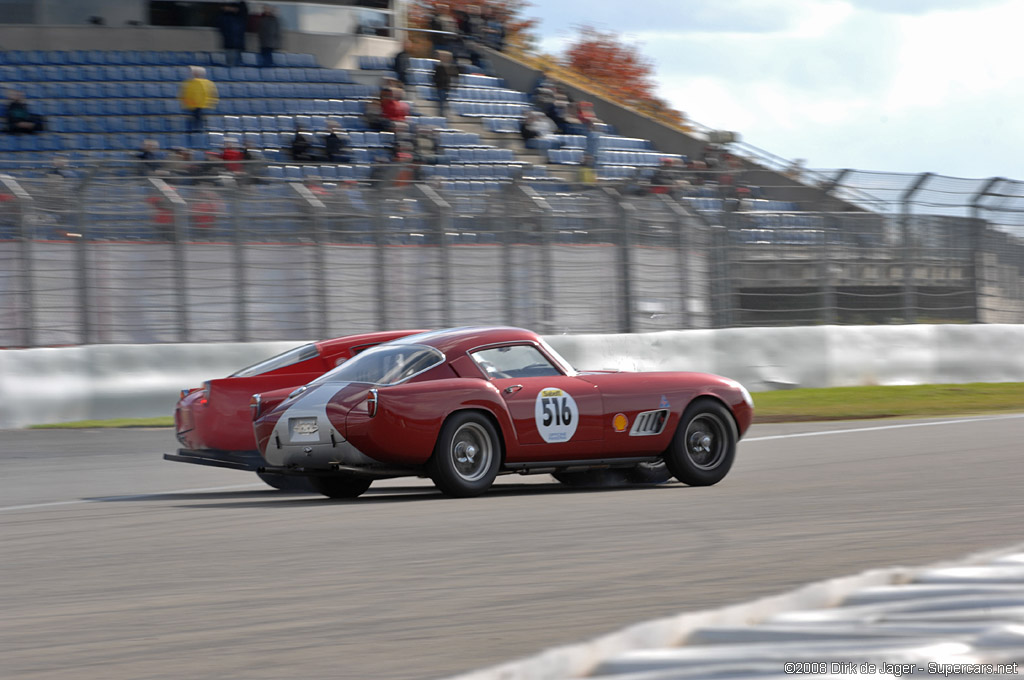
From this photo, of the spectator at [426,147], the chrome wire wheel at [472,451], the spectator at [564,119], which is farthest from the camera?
the spectator at [564,119]

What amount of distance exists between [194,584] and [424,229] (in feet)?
35.3

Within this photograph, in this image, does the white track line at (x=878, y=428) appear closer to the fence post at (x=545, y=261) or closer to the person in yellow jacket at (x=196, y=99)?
the fence post at (x=545, y=261)

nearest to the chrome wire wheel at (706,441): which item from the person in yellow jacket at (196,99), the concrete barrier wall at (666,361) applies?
the concrete barrier wall at (666,361)

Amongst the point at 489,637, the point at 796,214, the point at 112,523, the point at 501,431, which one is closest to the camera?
the point at 489,637

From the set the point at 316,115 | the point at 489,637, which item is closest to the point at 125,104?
the point at 316,115

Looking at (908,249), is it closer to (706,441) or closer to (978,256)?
(978,256)

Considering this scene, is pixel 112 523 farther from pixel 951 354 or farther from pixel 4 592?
pixel 951 354

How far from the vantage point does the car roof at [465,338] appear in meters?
8.55

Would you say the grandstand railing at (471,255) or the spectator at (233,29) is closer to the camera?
the grandstand railing at (471,255)

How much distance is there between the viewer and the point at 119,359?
14328 millimetres

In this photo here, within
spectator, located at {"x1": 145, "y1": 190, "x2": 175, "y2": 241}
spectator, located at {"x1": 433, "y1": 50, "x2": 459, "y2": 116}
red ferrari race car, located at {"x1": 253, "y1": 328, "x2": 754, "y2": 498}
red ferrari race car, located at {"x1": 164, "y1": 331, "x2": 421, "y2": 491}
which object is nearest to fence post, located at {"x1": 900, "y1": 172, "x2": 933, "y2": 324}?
spectator, located at {"x1": 433, "y1": 50, "x2": 459, "y2": 116}

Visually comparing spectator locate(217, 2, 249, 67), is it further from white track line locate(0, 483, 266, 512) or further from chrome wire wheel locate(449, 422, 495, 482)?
chrome wire wheel locate(449, 422, 495, 482)

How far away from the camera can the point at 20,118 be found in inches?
786

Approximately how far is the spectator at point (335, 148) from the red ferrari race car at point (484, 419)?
38.8 feet
